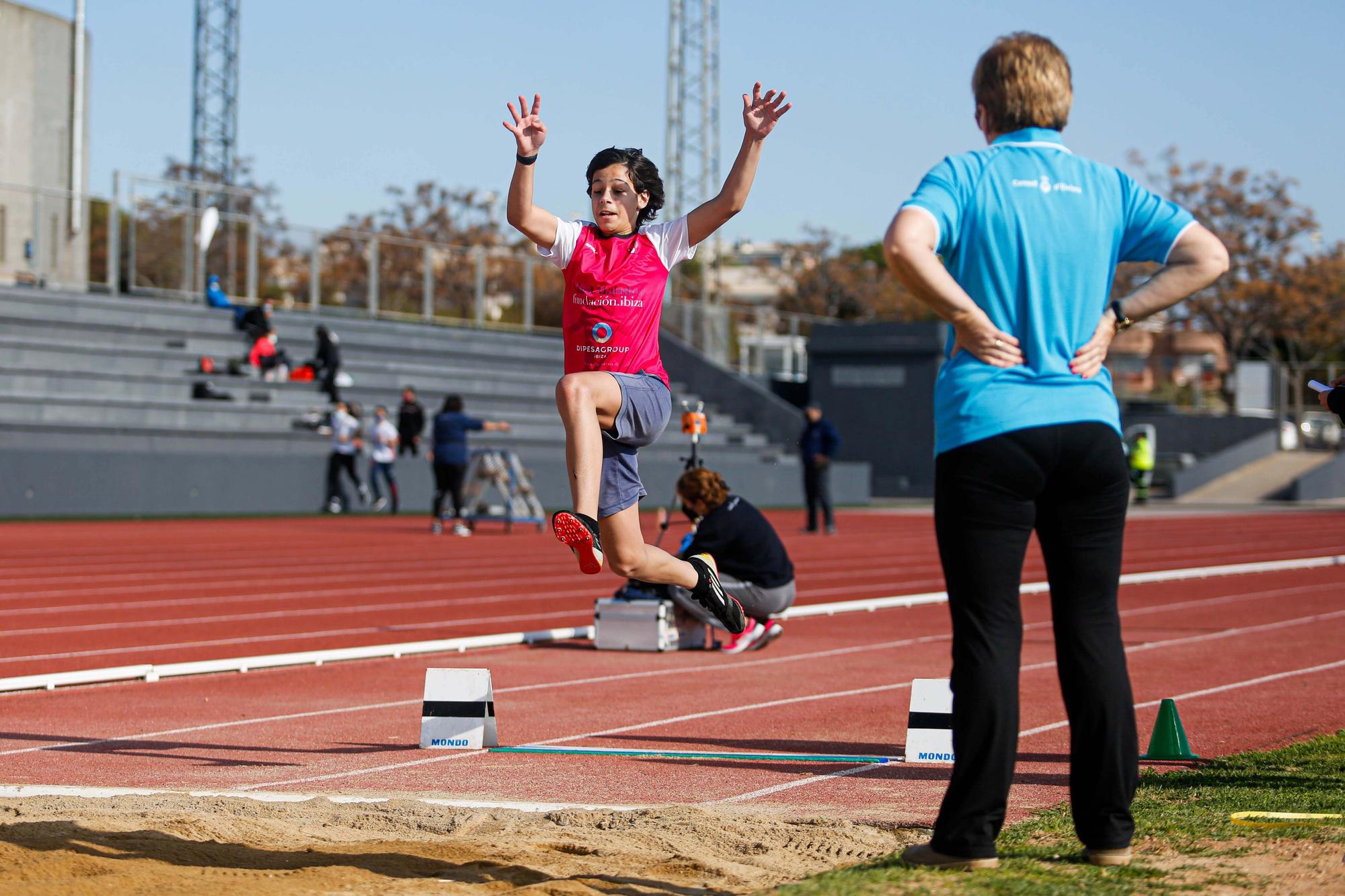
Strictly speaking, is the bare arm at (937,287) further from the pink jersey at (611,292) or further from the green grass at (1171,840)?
the pink jersey at (611,292)

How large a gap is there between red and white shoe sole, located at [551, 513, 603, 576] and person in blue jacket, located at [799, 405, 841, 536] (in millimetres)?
17295

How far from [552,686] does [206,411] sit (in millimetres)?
20219

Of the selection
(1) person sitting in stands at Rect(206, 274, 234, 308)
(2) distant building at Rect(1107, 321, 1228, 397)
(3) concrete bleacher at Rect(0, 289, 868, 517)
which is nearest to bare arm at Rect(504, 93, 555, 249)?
(3) concrete bleacher at Rect(0, 289, 868, 517)

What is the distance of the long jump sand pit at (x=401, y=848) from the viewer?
406 cm

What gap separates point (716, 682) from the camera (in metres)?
8.88

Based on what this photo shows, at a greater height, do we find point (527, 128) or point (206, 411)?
point (527, 128)

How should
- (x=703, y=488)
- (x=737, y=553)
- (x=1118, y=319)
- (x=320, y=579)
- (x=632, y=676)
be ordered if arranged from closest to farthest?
1. (x=1118, y=319)
2. (x=632, y=676)
3. (x=703, y=488)
4. (x=737, y=553)
5. (x=320, y=579)

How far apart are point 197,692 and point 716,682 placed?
2852 millimetres

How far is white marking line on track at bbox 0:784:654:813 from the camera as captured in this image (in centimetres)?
521

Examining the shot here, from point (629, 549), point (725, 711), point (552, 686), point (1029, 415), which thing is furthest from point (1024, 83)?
point (552, 686)

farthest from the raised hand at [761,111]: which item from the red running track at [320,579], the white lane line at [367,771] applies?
the red running track at [320,579]

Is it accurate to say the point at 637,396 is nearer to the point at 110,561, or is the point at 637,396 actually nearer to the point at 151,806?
the point at 151,806

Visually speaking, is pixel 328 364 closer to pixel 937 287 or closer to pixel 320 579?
pixel 320 579

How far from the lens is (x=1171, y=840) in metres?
4.37
